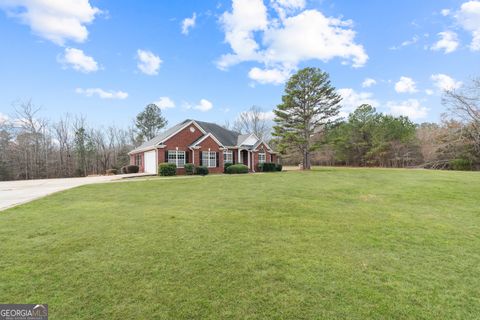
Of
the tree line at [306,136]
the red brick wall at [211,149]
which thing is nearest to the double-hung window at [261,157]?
the tree line at [306,136]

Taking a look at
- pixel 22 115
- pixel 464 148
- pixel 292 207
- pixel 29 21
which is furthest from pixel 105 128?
pixel 464 148

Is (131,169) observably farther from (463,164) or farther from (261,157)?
(463,164)

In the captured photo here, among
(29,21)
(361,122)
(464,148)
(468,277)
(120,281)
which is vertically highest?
(29,21)

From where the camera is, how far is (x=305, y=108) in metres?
27.2

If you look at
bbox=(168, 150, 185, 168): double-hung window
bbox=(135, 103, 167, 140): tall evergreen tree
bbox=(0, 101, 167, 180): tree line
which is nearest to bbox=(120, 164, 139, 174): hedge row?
bbox=(168, 150, 185, 168): double-hung window

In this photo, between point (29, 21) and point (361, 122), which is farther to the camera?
point (361, 122)

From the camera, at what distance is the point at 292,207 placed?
7508 mm

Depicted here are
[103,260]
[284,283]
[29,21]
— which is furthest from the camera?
[29,21]

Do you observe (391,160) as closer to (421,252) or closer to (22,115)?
(421,252)

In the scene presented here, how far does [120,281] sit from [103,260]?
0.86 meters

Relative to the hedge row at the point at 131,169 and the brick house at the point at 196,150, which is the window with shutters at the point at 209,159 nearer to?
the brick house at the point at 196,150

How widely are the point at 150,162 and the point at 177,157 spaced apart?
3210mm

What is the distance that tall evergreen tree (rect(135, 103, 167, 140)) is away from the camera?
39.1 metres

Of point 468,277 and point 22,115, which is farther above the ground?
point 22,115
